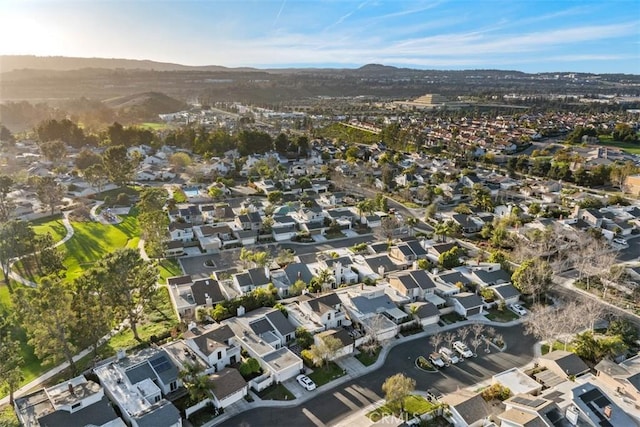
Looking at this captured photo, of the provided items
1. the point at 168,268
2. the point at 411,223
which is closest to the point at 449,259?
the point at 411,223

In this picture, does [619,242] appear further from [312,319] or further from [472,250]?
[312,319]

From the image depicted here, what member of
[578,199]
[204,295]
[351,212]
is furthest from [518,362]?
[578,199]

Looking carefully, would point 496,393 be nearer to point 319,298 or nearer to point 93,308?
point 319,298

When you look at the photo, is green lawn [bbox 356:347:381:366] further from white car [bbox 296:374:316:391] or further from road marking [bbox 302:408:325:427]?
road marking [bbox 302:408:325:427]

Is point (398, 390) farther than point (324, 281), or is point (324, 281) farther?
point (324, 281)

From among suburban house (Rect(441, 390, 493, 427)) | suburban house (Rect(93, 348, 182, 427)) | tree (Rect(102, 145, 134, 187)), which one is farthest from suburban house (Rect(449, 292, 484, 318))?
tree (Rect(102, 145, 134, 187))

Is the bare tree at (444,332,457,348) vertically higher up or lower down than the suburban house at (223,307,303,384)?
lower down

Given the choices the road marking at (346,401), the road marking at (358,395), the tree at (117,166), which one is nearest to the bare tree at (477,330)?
the road marking at (358,395)
